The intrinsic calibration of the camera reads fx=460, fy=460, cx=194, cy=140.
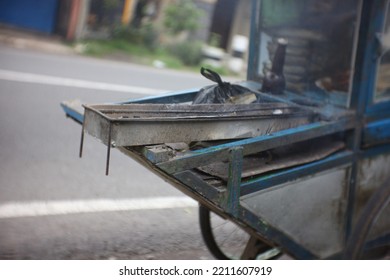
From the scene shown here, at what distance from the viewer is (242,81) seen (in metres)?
2.18

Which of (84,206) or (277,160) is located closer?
(277,160)

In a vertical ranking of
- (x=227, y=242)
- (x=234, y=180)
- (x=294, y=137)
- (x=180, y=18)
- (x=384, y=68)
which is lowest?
(x=227, y=242)

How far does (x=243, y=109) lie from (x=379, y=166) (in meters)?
0.74

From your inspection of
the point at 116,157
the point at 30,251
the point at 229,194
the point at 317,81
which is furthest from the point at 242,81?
the point at 116,157

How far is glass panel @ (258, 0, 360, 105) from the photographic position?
2.18 metres

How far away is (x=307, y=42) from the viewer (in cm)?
226

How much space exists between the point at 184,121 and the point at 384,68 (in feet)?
3.49

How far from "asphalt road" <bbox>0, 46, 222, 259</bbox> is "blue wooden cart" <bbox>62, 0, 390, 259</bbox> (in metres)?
0.47

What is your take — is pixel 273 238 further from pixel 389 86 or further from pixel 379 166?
pixel 389 86

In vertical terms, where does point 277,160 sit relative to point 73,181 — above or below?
above

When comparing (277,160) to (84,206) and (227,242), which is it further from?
(84,206)

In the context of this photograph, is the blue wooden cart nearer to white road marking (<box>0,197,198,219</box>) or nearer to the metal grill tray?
the metal grill tray

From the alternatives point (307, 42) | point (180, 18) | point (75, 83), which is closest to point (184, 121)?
point (307, 42)

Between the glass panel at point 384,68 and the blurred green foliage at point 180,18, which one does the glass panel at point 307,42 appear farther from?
the blurred green foliage at point 180,18
